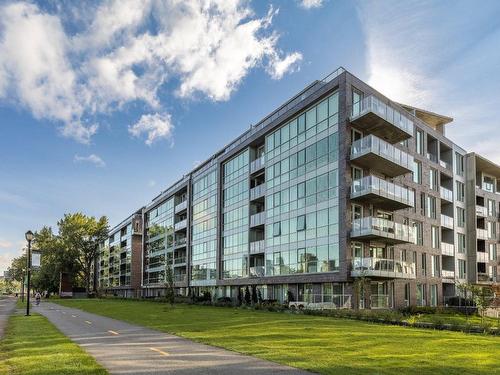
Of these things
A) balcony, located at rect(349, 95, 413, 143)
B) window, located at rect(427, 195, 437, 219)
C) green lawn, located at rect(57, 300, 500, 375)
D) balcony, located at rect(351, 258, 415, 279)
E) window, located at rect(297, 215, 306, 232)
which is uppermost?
balcony, located at rect(349, 95, 413, 143)

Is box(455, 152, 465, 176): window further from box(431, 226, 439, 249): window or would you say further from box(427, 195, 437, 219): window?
box(431, 226, 439, 249): window

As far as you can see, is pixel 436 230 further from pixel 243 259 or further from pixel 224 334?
pixel 224 334

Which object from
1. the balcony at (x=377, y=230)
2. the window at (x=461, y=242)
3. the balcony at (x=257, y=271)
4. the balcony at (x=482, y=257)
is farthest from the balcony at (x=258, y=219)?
the balcony at (x=482, y=257)

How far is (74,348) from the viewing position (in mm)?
14102

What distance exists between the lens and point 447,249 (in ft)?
A: 156

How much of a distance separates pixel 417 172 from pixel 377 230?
13.9m

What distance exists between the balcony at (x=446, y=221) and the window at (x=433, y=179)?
3.41m

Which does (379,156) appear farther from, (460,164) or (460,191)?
(460,164)

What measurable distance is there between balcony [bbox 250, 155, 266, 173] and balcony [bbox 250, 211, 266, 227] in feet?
14.7

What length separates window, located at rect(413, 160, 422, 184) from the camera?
43847 mm

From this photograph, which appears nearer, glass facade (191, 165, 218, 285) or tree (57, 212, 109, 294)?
glass facade (191, 165, 218, 285)

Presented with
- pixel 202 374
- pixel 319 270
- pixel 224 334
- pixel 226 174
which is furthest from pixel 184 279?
pixel 202 374

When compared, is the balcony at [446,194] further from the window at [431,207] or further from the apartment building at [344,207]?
the window at [431,207]

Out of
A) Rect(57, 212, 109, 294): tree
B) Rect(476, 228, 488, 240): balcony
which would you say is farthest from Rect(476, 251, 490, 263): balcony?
Rect(57, 212, 109, 294): tree
